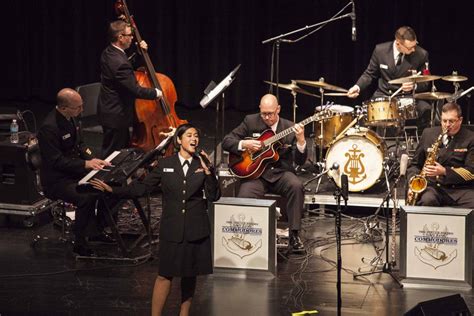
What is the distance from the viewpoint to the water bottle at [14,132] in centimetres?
966

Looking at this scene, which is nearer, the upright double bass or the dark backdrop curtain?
the upright double bass

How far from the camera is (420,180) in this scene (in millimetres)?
8562

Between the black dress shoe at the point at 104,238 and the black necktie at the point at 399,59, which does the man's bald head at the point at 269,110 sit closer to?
the black dress shoe at the point at 104,238

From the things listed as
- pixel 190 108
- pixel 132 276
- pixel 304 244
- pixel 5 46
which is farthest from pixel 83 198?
pixel 5 46

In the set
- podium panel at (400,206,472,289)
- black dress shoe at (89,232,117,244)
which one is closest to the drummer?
podium panel at (400,206,472,289)

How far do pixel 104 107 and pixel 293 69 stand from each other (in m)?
4.93

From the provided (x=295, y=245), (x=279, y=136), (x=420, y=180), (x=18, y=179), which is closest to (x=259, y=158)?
(x=279, y=136)

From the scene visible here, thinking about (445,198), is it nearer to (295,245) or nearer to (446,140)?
(446,140)

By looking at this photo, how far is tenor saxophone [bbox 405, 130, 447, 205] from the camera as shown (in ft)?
28.1

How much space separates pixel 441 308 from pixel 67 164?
4.25m

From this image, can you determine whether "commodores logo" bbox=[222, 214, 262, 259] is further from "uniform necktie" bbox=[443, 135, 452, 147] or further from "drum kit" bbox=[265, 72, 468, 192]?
"uniform necktie" bbox=[443, 135, 452, 147]

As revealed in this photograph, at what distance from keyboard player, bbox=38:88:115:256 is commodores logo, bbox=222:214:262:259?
1300 millimetres

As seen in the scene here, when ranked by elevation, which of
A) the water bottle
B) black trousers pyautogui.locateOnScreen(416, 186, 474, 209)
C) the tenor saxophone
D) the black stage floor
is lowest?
the black stage floor

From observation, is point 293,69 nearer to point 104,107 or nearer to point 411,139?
point 411,139
